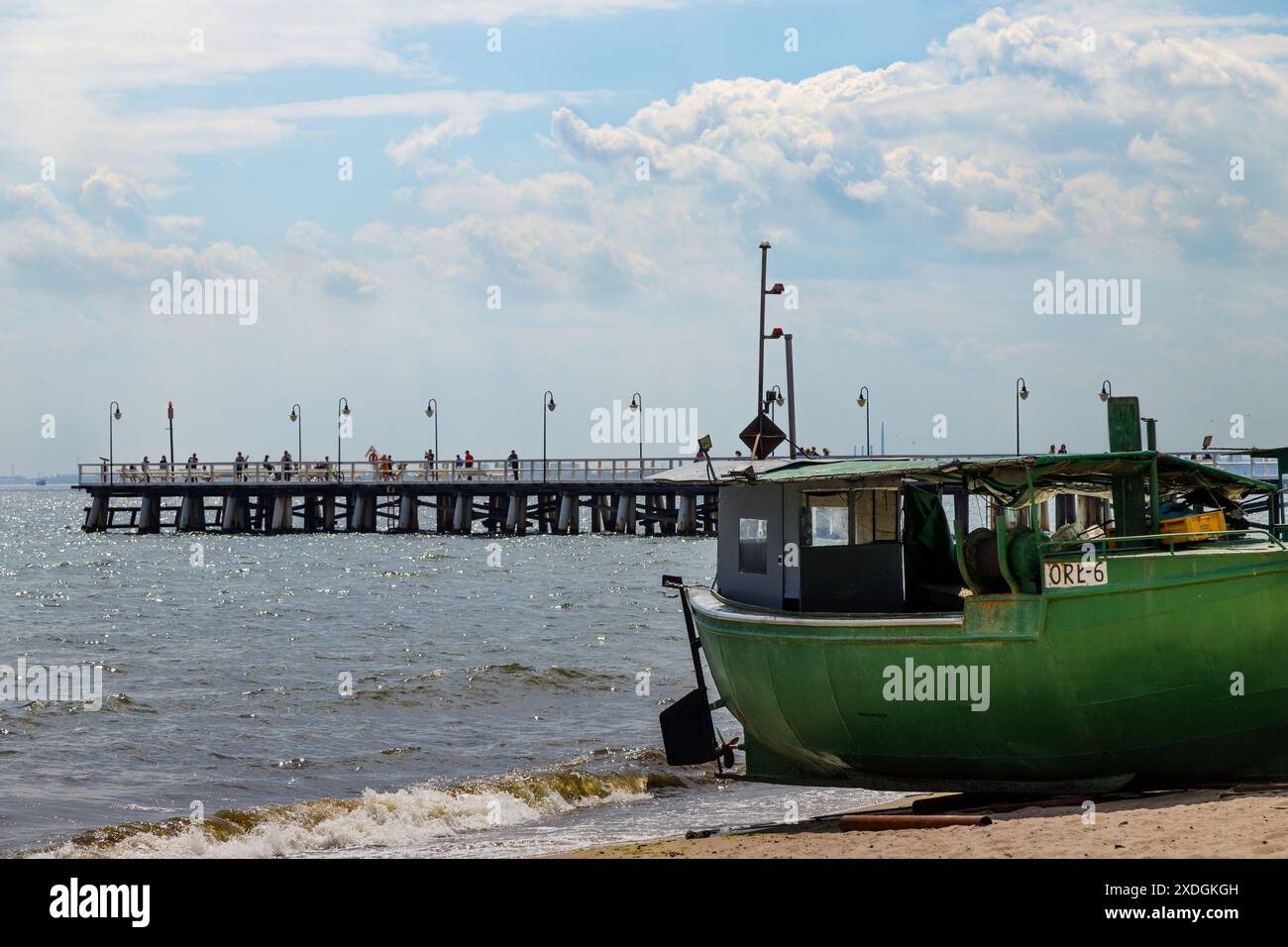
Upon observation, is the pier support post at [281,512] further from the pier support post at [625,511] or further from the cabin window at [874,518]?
the cabin window at [874,518]

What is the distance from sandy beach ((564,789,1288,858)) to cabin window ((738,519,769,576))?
140 inches

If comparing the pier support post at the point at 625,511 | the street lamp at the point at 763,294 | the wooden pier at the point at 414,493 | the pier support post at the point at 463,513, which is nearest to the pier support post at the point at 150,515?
the wooden pier at the point at 414,493

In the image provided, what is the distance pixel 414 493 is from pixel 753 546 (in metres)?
58.2

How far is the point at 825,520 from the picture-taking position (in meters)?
14.9

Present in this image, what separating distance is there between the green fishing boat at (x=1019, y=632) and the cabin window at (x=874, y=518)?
0.6 inches

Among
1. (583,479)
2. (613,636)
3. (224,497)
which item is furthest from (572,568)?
(224,497)

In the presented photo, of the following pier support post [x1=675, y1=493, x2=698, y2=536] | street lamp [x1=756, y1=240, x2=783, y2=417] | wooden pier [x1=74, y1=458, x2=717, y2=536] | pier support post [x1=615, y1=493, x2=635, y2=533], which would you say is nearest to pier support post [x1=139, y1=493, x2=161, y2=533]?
wooden pier [x1=74, y1=458, x2=717, y2=536]

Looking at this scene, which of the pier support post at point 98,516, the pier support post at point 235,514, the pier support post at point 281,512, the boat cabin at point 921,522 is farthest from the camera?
the pier support post at point 98,516

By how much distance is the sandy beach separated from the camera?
9562 millimetres

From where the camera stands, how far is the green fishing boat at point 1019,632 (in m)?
11.8

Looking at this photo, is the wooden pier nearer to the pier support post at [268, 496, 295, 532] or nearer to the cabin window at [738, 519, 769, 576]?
the pier support post at [268, 496, 295, 532]

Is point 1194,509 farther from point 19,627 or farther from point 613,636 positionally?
point 19,627

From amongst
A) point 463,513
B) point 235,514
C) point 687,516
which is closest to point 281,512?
point 235,514
